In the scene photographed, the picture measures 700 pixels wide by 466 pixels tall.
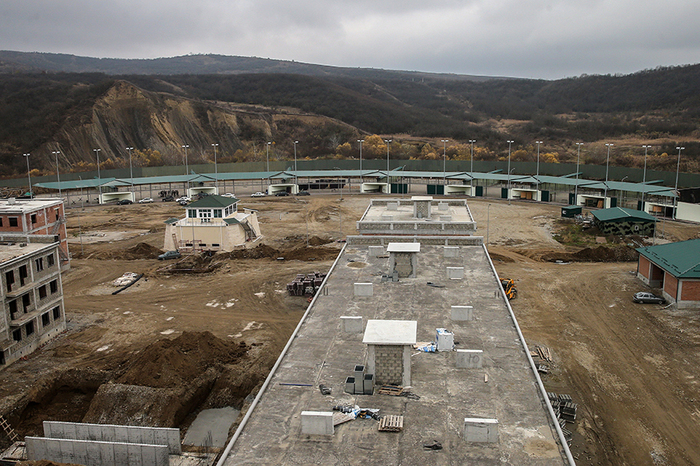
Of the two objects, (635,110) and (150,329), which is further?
(635,110)

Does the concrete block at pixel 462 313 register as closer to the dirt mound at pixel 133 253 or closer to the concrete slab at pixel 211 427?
the concrete slab at pixel 211 427

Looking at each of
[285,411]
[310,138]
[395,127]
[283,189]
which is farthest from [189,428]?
[395,127]

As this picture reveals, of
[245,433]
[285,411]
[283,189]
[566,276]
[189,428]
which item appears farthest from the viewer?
[283,189]

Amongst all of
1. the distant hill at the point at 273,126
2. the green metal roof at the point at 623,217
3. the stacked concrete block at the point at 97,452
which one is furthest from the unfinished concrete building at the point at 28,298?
the distant hill at the point at 273,126

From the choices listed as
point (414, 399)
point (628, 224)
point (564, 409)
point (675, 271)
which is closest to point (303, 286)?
point (564, 409)

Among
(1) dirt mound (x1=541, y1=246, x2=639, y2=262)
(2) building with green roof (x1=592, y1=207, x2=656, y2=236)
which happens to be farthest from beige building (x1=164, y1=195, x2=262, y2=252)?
(2) building with green roof (x1=592, y1=207, x2=656, y2=236)

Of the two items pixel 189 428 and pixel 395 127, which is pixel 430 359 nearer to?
pixel 189 428
